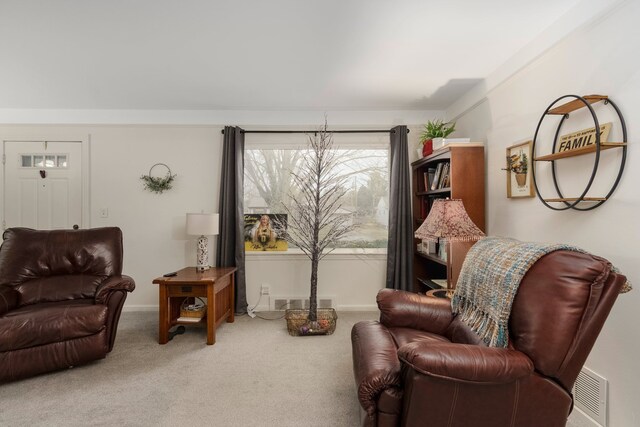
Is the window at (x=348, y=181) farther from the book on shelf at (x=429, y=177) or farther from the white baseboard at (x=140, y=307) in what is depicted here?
the white baseboard at (x=140, y=307)

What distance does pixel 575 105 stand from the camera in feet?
5.89

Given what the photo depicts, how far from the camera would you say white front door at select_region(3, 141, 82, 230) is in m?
3.77

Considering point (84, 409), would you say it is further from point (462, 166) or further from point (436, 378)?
point (462, 166)

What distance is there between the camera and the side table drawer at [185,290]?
2898 millimetres

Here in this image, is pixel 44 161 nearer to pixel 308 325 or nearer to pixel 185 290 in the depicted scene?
pixel 185 290

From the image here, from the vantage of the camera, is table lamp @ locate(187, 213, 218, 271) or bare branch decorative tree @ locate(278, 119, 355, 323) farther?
bare branch decorative tree @ locate(278, 119, 355, 323)

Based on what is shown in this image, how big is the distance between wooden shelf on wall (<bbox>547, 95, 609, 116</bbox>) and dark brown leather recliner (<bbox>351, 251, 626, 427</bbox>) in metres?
0.92

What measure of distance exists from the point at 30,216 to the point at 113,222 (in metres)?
0.94

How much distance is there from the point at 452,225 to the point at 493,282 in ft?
2.88

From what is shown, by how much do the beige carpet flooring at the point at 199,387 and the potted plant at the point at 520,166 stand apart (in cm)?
190

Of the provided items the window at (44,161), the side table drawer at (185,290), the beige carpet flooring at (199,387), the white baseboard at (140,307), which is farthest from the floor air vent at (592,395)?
the window at (44,161)

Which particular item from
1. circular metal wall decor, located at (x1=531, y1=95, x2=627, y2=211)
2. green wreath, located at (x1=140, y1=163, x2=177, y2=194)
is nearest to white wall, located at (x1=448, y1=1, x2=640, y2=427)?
circular metal wall decor, located at (x1=531, y1=95, x2=627, y2=211)

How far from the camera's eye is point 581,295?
1.24 meters

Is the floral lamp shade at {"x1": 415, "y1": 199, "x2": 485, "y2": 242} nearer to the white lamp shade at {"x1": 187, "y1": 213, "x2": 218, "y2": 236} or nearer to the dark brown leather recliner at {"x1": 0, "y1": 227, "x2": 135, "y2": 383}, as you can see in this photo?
the white lamp shade at {"x1": 187, "y1": 213, "x2": 218, "y2": 236}
